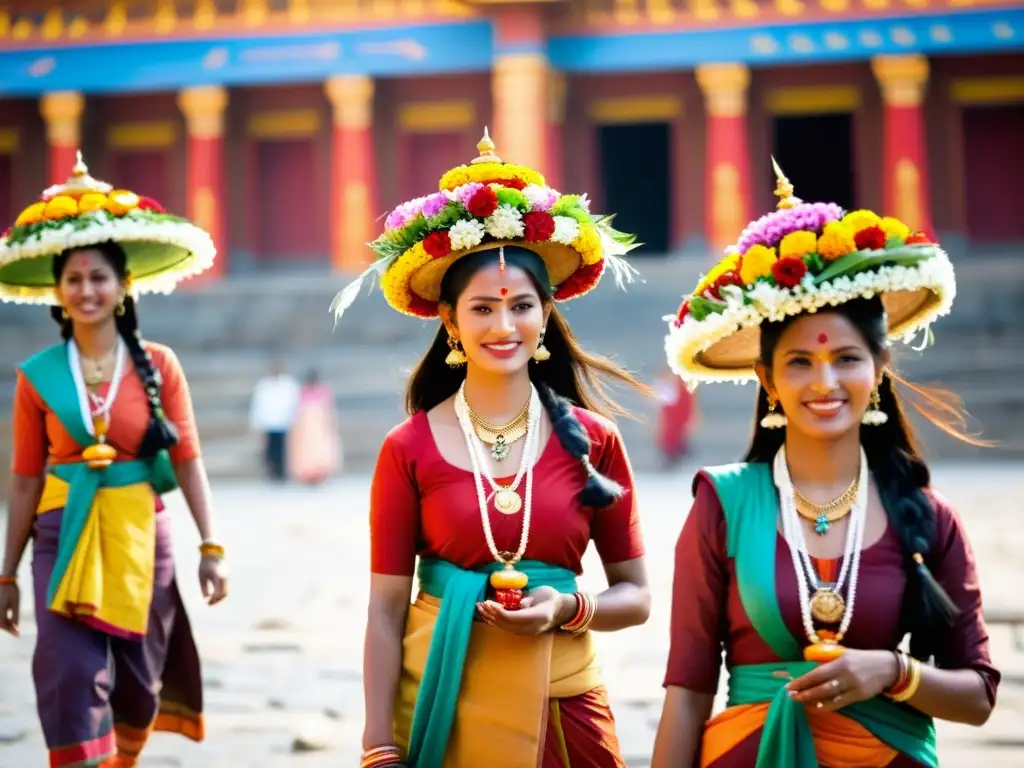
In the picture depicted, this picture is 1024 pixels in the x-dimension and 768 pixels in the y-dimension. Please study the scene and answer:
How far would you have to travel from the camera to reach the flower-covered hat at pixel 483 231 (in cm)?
307

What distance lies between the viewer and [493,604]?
283 cm

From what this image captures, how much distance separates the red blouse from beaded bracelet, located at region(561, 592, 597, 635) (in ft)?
0.41

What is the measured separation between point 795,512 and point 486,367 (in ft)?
2.52

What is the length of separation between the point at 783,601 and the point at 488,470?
0.74 metres

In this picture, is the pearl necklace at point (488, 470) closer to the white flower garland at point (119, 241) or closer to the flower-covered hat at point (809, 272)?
the flower-covered hat at point (809, 272)

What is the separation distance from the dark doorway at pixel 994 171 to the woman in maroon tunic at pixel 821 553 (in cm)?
2076

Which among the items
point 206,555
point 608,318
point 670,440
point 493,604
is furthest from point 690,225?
point 493,604

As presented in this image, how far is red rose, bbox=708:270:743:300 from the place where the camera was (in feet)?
9.20

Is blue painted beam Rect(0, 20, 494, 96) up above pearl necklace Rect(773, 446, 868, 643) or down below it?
above

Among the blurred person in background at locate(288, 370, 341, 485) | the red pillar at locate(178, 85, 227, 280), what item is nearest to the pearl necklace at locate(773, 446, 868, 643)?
the blurred person in background at locate(288, 370, 341, 485)

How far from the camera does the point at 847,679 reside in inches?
100

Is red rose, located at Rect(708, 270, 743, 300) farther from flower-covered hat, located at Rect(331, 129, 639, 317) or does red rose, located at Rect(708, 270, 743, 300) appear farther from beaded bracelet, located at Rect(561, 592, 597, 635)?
beaded bracelet, located at Rect(561, 592, 597, 635)

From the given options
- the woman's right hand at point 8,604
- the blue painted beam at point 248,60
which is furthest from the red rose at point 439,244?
the blue painted beam at point 248,60

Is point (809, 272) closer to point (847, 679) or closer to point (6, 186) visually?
point (847, 679)
